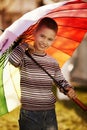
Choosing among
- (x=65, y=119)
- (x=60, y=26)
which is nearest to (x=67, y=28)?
(x=60, y=26)

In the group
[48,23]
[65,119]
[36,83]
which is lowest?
[65,119]

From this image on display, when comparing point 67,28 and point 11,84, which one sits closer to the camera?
point 11,84

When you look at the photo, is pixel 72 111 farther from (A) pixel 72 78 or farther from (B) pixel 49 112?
(B) pixel 49 112

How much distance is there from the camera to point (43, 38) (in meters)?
3.99

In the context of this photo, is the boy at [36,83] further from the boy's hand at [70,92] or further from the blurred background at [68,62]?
the blurred background at [68,62]

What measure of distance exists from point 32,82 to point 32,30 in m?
0.52

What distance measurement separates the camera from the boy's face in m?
3.98

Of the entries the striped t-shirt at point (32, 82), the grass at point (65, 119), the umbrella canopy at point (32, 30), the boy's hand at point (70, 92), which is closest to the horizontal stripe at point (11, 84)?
the umbrella canopy at point (32, 30)

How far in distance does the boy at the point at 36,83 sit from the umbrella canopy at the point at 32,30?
0.36 ft

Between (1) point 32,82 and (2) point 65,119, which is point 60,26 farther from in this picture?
(2) point 65,119

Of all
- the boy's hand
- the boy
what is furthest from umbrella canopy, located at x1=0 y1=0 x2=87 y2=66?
the boy's hand

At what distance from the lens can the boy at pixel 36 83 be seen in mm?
3967

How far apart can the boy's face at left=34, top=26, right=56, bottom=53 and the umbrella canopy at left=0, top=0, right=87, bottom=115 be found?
0.10m

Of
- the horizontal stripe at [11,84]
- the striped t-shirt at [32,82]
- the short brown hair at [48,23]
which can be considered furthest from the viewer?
the horizontal stripe at [11,84]
